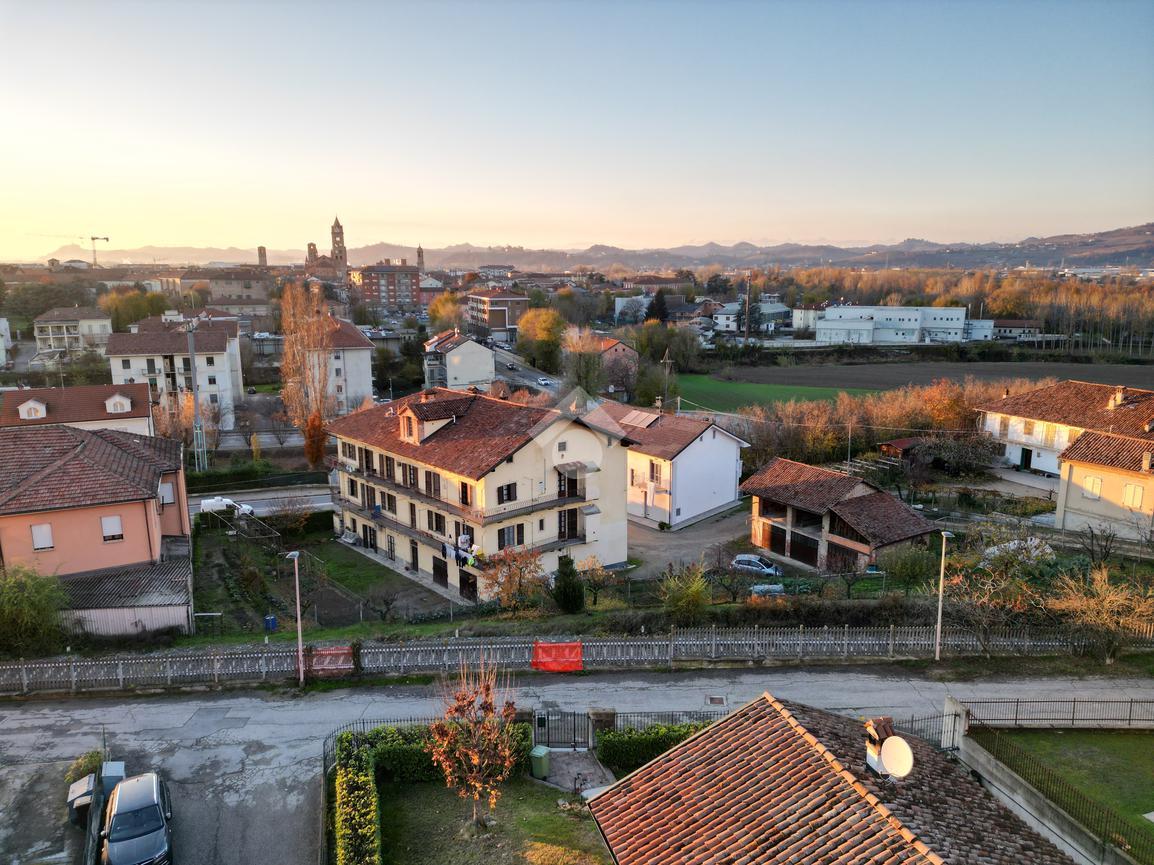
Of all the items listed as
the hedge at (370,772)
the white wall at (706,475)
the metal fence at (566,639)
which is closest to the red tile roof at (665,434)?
the white wall at (706,475)

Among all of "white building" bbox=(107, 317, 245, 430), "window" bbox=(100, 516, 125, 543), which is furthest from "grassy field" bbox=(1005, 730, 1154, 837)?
"white building" bbox=(107, 317, 245, 430)

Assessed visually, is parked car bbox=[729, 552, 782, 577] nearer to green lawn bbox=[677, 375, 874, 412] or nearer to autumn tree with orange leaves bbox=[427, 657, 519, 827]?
autumn tree with orange leaves bbox=[427, 657, 519, 827]

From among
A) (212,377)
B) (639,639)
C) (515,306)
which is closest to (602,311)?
(515,306)

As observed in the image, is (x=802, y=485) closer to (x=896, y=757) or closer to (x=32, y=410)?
(x=896, y=757)

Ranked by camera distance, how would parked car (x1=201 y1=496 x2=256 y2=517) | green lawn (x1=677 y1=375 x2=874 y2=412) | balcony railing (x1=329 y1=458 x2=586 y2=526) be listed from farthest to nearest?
green lawn (x1=677 y1=375 x2=874 y2=412) → parked car (x1=201 y1=496 x2=256 y2=517) → balcony railing (x1=329 y1=458 x2=586 y2=526)

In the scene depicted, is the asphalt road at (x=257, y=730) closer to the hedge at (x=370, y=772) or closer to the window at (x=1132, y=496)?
the hedge at (x=370, y=772)

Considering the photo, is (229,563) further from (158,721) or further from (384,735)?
(384,735)
